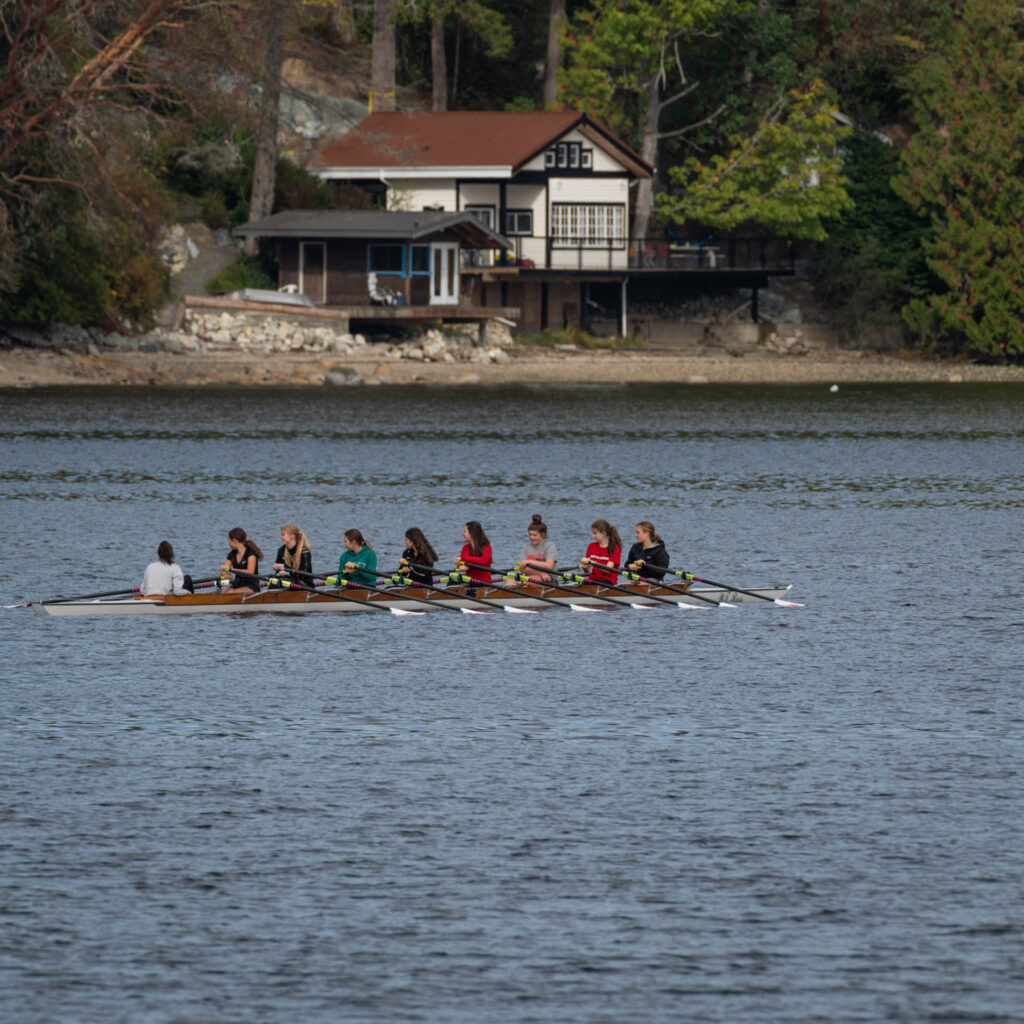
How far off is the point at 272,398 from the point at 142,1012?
64.3 meters

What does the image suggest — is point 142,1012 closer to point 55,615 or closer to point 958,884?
point 958,884

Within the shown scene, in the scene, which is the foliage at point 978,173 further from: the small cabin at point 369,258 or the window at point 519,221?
the small cabin at point 369,258

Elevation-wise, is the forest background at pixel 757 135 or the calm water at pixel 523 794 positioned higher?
the forest background at pixel 757 135

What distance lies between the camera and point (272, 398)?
7788 centimetres

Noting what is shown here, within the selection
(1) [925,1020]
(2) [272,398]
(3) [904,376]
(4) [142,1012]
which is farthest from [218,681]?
(3) [904,376]

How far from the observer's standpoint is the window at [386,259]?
90812 millimetres

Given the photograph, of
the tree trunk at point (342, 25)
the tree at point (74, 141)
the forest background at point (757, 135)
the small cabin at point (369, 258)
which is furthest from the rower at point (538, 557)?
the tree trunk at point (342, 25)

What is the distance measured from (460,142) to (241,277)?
14.8 m

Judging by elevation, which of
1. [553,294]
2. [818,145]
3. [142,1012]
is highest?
[818,145]

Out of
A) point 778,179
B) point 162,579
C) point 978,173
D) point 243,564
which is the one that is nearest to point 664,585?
point 243,564

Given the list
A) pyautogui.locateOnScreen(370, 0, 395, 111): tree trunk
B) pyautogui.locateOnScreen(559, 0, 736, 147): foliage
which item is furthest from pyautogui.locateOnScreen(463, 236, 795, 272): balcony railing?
pyautogui.locateOnScreen(370, 0, 395, 111): tree trunk

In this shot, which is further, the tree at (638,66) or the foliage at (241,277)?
the tree at (638,66)

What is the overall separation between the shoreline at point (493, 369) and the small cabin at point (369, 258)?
179 inches

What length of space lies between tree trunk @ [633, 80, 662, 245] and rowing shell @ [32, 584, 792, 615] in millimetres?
68326
